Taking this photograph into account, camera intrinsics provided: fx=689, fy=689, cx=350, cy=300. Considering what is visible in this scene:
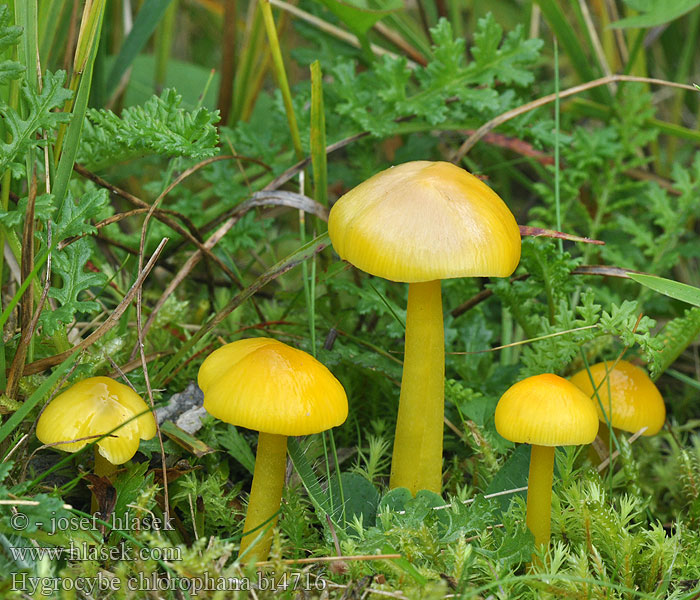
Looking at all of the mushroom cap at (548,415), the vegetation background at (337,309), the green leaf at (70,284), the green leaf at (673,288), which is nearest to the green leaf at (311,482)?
the vegetation background at (337,309)

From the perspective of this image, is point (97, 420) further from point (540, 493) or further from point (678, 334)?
point (678, 334)

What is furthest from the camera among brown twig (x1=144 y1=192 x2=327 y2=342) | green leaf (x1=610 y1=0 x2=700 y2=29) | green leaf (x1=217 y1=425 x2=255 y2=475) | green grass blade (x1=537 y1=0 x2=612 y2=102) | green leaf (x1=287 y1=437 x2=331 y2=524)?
green grass blade (x1=537 y1=0 x2=612 y2=102)

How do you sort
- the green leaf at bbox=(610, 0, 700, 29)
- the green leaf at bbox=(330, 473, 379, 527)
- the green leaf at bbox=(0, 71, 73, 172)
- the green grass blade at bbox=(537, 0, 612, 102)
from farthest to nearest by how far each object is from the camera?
the green grass blade at bbox=(537, 0, 612, 102), the green leaf at bbox=(610, 0, 700, 29), the green leaf at bbox=(330, 473, 379, 527), the green leaf at bbox=(0, 71, 73, 172)

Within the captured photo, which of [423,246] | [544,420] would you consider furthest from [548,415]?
[423,246]

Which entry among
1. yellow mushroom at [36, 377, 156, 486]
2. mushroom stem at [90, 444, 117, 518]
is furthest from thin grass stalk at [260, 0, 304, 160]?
mushroom stem at [90, 444, 117, 518]

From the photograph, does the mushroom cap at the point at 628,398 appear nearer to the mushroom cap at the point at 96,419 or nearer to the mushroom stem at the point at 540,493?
the mushroom stem at the point at 540,493

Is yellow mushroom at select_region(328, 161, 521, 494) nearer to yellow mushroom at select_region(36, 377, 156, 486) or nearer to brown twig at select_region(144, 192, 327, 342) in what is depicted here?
brown twig at select_region(144, 192, 327, 342)

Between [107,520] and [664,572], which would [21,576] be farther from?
[664,572]

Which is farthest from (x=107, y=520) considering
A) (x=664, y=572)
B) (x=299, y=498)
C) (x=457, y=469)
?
(x=664, y=572)

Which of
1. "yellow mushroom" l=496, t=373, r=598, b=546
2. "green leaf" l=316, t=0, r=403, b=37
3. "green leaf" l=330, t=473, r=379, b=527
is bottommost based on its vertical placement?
"green leaf" l=330, t=473, r=379, b=527
